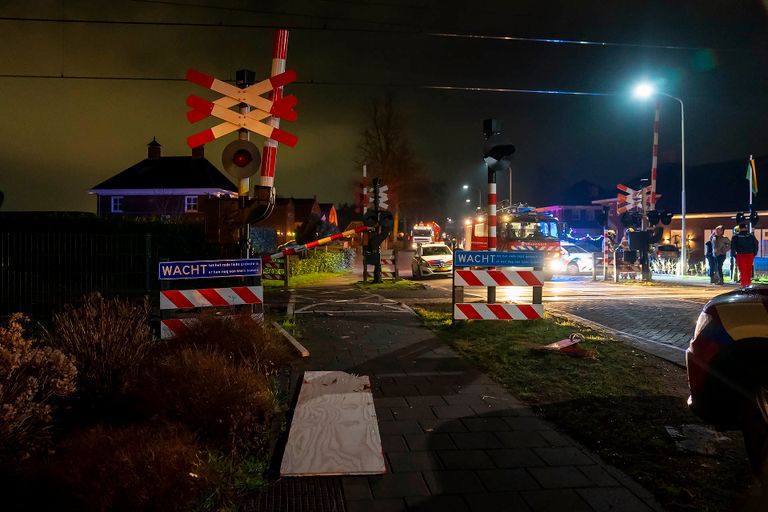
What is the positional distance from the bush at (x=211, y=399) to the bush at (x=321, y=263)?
758 inches

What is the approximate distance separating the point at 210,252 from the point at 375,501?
60.2 feet

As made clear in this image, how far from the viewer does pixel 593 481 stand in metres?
4.03

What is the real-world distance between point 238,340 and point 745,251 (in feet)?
53.5

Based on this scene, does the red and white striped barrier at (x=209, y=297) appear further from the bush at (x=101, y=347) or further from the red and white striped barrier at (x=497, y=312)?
the red and white striped barrier at (x=497, y=312)

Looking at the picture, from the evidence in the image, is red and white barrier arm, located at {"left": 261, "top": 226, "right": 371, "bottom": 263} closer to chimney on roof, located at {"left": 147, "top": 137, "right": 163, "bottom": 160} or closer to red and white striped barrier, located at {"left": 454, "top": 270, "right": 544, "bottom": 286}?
red and white striped barrier, located at {"left": 454, "top": 270, "right": 544, "bottom": 286}

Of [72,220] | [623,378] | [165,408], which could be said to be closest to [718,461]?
[623,378]

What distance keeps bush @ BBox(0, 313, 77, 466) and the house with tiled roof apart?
40070 millimetres

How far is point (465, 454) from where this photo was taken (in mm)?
4512

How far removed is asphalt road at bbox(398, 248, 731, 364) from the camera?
9547 millimetres

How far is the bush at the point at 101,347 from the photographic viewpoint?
573cm

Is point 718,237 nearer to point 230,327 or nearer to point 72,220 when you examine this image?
point 230,327

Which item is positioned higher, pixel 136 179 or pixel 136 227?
pixel 136 179

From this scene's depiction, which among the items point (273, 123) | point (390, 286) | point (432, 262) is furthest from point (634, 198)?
point (273, 123)

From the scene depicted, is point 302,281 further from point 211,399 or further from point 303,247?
point 211,399
